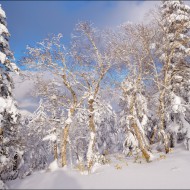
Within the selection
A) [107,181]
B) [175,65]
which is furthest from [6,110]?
[175,65]

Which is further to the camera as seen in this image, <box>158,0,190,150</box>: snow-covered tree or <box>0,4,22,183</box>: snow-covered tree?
<box>158,0,190,150</box>: snow-covered tree

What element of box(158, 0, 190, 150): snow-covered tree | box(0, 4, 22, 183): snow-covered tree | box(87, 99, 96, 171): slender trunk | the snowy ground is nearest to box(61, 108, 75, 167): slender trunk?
box(87, 99, 96, 171): slender trunk

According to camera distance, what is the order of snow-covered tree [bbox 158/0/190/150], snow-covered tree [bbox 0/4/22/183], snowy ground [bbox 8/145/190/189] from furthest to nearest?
snow-covered tree [bbox 158/0/190/150] < snow-covered tree [bbox 0/4/22/183] < snowy ground [bbox 8/145/190/189]

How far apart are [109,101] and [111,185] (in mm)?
9031

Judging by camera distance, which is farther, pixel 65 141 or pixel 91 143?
pixel 91 143

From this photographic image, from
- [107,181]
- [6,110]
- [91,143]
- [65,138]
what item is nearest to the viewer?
[107,181]

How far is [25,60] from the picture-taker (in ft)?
57.8

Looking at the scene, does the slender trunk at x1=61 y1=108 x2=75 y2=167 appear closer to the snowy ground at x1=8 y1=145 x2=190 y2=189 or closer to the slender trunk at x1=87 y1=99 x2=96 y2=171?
the slender trunk at x1=87 y1=99 x2=96 y2=171

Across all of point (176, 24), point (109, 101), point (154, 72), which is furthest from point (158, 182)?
point (176, 24)

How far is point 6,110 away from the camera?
17.7 metres

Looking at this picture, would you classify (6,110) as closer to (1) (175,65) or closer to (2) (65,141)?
(2) (65,141)

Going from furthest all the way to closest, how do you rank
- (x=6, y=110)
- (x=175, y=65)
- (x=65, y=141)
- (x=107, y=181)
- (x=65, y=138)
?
(x=175, y=65), (x=6, y=110), (x=65, y=141), (x=65, y=138), (x=107, y=181)

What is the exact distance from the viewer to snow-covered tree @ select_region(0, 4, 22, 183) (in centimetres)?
1777

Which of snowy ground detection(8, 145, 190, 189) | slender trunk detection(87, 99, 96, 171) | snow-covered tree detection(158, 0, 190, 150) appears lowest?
snowy ground detection(8, 145, 190, 189)
